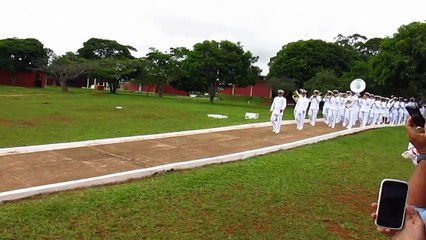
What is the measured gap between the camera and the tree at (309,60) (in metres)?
37.2

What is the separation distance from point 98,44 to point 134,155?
4388 centimetres

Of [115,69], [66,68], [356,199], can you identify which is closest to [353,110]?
[356,199]

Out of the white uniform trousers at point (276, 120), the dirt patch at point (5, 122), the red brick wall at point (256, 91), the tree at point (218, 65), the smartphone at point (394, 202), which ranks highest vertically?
the tree at point (218, 65)

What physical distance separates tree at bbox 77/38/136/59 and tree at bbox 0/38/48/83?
7.22 m

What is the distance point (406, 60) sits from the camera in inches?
875

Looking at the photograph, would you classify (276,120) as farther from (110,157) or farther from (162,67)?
(162,67)

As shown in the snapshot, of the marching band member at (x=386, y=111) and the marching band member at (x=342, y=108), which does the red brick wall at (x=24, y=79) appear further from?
the marching band member at (x=386, y=111)

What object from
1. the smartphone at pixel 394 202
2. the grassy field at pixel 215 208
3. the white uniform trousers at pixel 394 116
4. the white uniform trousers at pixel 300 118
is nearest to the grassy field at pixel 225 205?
the grassy field at pixel 215 208

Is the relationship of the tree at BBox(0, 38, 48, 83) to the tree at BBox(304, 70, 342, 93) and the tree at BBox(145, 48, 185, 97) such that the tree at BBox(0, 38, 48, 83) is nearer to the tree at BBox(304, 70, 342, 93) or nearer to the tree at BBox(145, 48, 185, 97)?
the tree at BBox(145, 48, 185, 97)

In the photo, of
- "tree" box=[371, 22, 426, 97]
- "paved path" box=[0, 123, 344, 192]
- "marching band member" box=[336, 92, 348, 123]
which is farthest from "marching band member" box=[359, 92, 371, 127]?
"paved path" box=[0, 123, 344, 192]

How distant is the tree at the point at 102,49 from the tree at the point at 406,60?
34.1 metres

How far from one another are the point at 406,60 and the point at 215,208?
65.8 feet

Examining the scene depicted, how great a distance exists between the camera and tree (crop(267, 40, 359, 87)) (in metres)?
37.2

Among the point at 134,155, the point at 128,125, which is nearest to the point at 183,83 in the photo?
the point at 128,125
